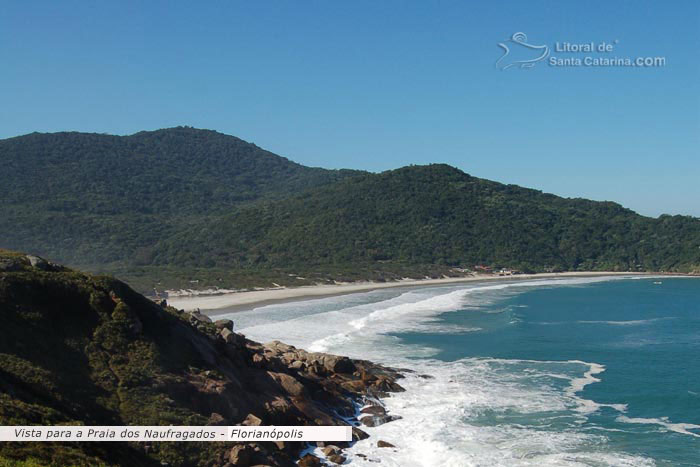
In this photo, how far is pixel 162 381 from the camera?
1931cm

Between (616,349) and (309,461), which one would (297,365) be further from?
(616,349)

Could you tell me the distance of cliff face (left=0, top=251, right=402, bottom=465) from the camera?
16281 millimetres

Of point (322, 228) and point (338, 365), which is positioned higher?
point (322, 228)

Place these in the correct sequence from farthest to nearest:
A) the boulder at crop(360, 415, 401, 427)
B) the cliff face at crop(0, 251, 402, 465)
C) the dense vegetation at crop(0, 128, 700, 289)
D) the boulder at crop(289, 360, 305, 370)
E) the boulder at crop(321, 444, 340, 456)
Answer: the dense vegetation at crop(0, 128, 700, 289)
the boulder at crop(289, 360, 305, 370)
the boulder at crop(360, 415, 401, 427)
the boulder at crop(321, 444, 340, 456)
the cliff face at crop(0, 251, 402, 465)

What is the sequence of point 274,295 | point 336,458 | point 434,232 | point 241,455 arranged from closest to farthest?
1. point 241,455
2. point 336,458
3. point 274,295
4. point 434,232

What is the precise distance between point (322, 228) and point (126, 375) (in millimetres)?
99832

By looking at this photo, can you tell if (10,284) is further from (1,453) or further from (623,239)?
(623,239)

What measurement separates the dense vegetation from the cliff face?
51.0 meters

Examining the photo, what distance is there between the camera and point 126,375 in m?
19.0

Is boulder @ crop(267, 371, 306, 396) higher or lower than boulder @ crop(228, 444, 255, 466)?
higher

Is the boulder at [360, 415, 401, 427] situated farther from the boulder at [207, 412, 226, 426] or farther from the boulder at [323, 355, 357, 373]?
the boulder at [207, 412, 226, 426]

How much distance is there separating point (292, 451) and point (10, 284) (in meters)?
10.6
